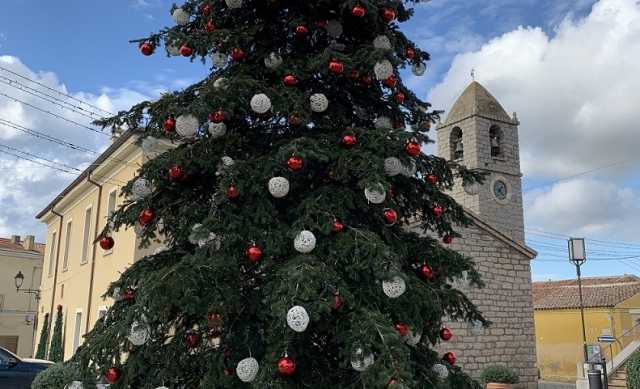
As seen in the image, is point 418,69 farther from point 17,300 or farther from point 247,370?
point 17,300

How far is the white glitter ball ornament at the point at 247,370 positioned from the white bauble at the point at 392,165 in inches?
67.6

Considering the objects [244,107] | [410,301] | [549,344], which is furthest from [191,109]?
[549,344]

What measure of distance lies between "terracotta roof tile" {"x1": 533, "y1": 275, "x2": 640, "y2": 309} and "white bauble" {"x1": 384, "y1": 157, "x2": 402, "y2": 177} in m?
28.6

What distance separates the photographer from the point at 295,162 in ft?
12.8

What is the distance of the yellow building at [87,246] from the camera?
13906mm

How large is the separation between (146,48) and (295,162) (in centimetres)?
202

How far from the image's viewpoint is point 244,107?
439 cm

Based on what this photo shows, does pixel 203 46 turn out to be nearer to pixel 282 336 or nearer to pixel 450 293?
pixel 282 336

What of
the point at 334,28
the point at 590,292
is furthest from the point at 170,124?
the point at 590,292

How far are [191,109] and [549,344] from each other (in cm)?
3089

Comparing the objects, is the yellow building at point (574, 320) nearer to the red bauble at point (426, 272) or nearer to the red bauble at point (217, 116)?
the red bauble at point (426, 272)

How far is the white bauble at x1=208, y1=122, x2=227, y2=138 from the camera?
4.39 m

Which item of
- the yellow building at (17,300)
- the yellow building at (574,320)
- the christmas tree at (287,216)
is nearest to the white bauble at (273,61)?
the christmas tree at (287,216)

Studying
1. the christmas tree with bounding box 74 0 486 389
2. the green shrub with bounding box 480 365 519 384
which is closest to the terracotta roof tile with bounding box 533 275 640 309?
the green shrub with bounding box 480 365 519 384
